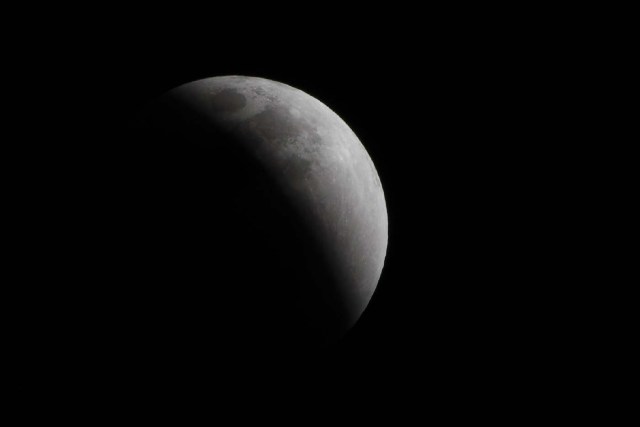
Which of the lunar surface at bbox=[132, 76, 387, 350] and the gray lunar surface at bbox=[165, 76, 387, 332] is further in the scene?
the gray lunar surface at bbox=[165, 76, 387, 332]

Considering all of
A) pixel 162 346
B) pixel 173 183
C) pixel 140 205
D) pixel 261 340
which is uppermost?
pixel 173 183

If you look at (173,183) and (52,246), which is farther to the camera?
(52,246)

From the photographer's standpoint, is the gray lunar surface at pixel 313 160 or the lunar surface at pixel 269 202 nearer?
the lunar surface at pixel 269 202

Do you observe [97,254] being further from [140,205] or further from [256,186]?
[256,186]

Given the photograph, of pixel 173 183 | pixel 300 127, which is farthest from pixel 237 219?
pixel 300 127

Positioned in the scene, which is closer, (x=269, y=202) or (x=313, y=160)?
(x=269, y=202)
